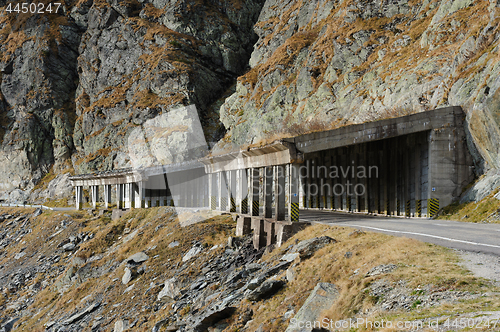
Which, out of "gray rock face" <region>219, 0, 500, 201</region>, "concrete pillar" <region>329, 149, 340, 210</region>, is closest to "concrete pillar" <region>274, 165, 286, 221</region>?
"gray rock face" <region>219, 0, 500, 201</region>

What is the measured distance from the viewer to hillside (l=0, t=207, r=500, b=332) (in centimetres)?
677

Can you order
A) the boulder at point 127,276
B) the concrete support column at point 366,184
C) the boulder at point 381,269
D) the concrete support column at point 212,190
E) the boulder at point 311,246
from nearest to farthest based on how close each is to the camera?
the boulder at point 381,269
the boulder at point 311,246
the boulder at point 127,276
the concrete support column at point 366,184
the concrete support column at point 212,190

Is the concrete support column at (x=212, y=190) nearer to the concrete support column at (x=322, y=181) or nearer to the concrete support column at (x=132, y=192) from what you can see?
the concrete support column at (x=322, y=181)

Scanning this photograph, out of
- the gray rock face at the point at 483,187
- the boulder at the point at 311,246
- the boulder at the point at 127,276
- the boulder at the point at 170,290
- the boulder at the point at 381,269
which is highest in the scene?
the gray rock face at the point at 483,187

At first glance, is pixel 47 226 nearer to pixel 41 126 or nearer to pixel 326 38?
pixel 326 38

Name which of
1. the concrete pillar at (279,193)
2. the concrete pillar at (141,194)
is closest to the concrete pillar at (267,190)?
the concrete pillar at (279,193)

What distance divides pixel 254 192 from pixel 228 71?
6149 centimetres

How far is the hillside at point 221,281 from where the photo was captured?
677cm

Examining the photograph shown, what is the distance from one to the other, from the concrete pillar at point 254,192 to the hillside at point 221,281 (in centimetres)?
193

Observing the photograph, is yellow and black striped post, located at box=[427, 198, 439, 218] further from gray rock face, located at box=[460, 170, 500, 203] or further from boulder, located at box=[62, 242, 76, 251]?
boulder, located at box=[62, 242, 76, 251]

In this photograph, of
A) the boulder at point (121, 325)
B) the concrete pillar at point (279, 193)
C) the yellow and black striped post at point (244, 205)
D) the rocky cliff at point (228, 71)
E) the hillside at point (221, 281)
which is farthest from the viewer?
the rocky cliff at point (228, 71)

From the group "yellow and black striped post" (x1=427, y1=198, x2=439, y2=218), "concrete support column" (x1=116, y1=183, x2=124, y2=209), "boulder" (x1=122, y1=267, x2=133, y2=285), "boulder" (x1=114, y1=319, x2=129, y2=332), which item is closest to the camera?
"boulder" (x1=114, y1=319, x2=129, y2=332)

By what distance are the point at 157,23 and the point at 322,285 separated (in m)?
84.6

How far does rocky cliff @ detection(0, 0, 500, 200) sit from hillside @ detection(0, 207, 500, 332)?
12.2m
